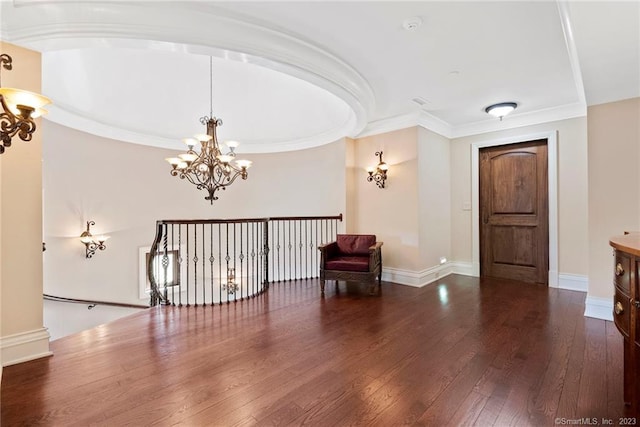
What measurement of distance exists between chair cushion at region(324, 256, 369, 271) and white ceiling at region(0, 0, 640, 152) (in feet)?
7.32

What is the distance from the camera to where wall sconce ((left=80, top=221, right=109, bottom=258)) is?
16.9ft

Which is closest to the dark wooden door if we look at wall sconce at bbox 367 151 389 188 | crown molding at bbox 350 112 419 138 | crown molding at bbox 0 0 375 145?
crown molding at bbox 350 112 419 138

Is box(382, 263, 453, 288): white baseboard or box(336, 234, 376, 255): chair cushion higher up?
box(336, 234, 376, 255): chair cushion

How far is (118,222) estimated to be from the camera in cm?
565

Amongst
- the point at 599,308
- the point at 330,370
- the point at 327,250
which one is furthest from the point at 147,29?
the point at 599,308

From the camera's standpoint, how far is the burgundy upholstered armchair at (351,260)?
4.26 metres

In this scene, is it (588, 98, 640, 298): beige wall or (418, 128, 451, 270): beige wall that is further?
(418, 128, 451, 270): beige wall

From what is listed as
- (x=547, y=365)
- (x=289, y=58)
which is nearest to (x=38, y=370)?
(x=289, y=58)

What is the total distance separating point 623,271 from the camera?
1.57m

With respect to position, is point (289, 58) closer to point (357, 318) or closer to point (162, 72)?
point (162, 72)

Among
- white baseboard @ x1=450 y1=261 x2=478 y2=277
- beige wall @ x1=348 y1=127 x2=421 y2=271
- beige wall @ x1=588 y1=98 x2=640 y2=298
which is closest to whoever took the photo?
beige wall @ x1=588 y1=98 x2=640 y2=298

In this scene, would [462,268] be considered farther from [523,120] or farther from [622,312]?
[622,312]

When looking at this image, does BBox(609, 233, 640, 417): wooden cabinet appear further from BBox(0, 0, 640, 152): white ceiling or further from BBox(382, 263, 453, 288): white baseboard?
BBox(382, 263, 453, 288): white baseboard

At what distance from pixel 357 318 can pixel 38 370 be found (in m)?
2.87
